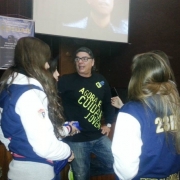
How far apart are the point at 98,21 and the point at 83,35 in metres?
0.30

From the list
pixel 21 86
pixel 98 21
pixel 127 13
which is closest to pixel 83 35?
pixel 98 21

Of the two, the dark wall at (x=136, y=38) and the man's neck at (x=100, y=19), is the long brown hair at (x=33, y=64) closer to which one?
the dark wall at (x=136, y=38)

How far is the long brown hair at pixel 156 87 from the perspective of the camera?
1137 millimetres

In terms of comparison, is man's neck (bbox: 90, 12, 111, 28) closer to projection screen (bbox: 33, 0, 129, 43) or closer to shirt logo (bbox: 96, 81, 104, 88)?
projection screen (bbox: 33, 0, 129, 43)

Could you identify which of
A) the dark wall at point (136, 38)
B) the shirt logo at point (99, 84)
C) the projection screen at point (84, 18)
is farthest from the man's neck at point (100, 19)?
the shirt logo at point (99, 84)

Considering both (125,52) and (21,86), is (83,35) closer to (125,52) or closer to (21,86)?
(125,52)

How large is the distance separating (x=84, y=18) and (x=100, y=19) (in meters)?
0.24

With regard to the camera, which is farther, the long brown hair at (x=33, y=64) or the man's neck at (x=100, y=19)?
the man's neck at (x=100, y=19)

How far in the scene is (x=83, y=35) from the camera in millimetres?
3064

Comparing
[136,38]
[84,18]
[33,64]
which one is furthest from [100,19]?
[33,64]

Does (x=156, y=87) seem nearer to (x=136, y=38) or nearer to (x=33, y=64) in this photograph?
(x=33, y=64)

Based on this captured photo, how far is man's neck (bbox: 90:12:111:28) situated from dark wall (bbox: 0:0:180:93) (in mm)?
301

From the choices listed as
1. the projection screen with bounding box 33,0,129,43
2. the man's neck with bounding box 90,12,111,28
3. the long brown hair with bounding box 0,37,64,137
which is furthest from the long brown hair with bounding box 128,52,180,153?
the man's neck with bounding box 90,12,111,28

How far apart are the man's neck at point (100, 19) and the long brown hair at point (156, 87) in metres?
2.10
